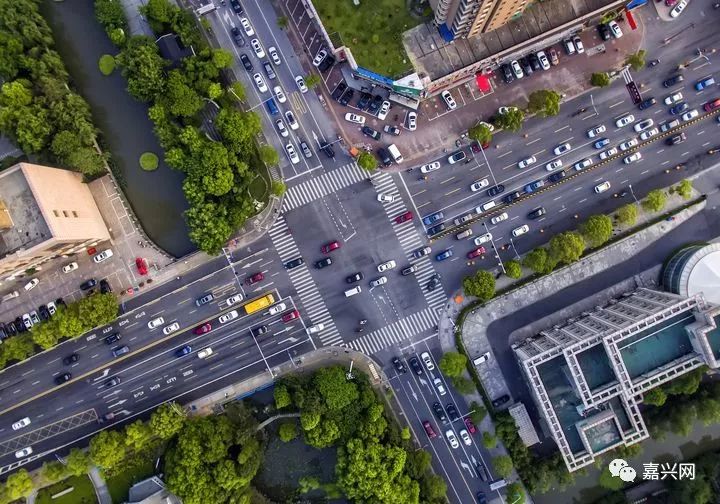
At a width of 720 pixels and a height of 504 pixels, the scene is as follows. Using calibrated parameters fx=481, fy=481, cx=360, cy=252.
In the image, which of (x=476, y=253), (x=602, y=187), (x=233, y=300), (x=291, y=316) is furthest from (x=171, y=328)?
(x=602, y=187)

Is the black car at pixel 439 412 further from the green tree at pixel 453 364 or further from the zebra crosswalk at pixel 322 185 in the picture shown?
the zebra crosswalk at pixel 322 185

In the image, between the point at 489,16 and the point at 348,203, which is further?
the point at 348,203

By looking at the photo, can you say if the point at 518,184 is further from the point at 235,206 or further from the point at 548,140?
the point at 235,206

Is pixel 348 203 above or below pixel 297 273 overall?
above

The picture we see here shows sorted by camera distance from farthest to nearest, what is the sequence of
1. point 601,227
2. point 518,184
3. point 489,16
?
1. point 518,184
2. point 601,227
3. point 489,16

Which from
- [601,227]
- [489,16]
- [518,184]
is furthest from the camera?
[518,184]

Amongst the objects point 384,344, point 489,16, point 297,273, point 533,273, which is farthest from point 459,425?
point 489,16
